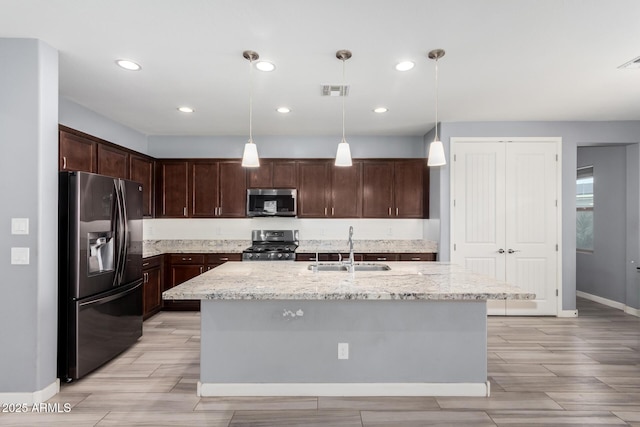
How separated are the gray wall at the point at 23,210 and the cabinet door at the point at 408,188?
13.9ft

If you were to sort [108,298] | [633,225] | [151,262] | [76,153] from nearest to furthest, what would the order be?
1. [108,298]
2. [76,153]
3. [151,262]
4. [633,225]

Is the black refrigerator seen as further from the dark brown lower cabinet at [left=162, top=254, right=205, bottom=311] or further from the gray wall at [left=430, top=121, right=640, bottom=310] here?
the gray wall at [left=430, top=121, right=640, bottom=310]

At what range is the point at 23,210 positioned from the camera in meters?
2.57

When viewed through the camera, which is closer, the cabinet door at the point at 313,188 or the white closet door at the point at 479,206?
the white closet door at the point at 479,206

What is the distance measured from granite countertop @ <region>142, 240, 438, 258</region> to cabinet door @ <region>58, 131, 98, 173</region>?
178cm

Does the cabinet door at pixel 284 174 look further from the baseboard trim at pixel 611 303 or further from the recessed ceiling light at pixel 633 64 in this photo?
the baseboard trim at pixel 611 303

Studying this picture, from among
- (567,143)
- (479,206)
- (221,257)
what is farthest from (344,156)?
(567,143)

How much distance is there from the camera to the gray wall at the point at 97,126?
394cm

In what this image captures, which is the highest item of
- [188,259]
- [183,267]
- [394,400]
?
[188,259]

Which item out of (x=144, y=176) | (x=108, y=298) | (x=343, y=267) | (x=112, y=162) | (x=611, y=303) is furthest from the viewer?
(x=611, y=303)

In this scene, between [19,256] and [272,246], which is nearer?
[19,256]

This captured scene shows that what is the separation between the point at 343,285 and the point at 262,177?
3338 millimetres

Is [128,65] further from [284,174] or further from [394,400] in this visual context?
[394,400]

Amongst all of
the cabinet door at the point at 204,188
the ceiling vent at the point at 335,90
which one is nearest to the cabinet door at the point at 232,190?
the cabinet door at the point at 204,188
